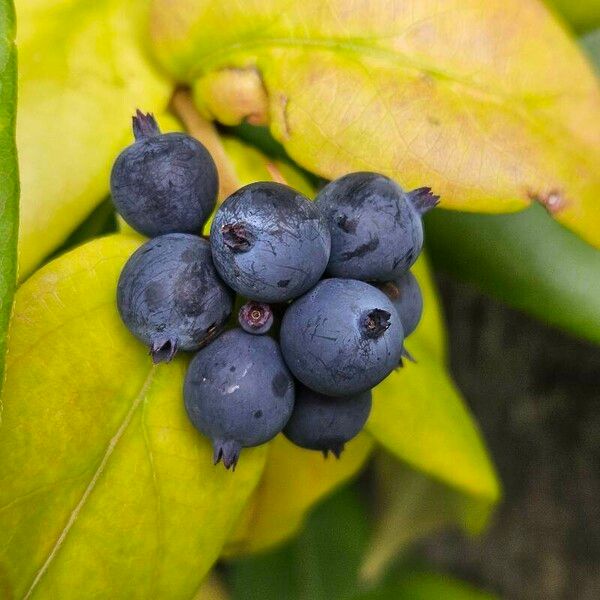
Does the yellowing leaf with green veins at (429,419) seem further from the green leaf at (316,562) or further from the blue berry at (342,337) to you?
the green leaf at (316,562)

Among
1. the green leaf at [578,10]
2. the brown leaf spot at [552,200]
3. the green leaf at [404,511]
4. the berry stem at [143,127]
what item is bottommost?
the green leaf at [404,511]

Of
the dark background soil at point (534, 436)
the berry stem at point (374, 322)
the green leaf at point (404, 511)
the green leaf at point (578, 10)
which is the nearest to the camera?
the berry stem at point (374, 322)

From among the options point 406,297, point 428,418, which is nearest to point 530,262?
point 428,418

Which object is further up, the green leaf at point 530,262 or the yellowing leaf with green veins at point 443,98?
the yellowing leaf with green veins at point 443,98

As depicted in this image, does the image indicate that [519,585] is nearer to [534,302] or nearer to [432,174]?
[534,302]

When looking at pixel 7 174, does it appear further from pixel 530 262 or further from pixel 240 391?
pixel 530 262

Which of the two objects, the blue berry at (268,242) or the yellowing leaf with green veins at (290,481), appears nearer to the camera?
the blue berry at (268,242)

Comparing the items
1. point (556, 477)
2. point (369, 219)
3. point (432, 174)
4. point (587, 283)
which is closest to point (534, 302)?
point (587, 283)

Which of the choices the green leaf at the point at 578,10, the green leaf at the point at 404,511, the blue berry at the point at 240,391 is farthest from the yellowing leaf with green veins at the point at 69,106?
the green leaf at the point at 404,511
